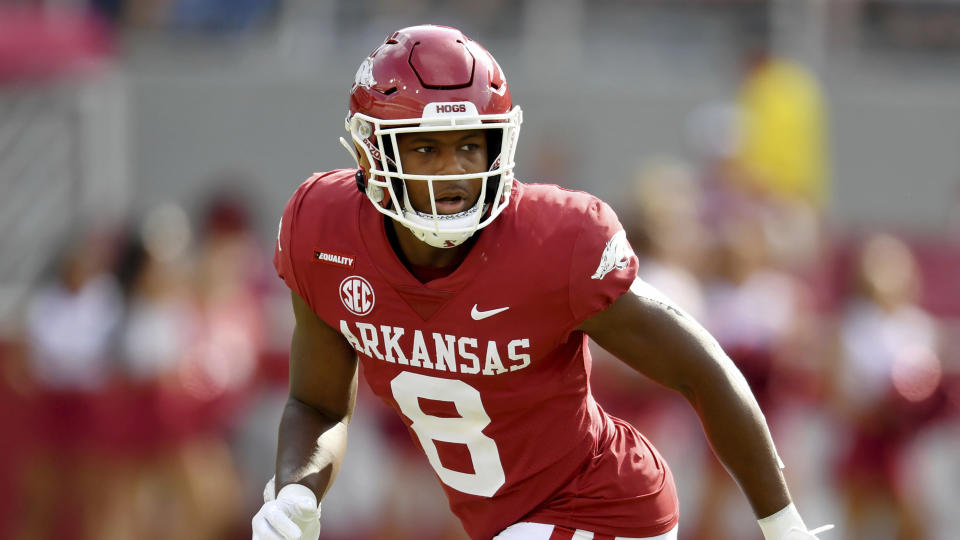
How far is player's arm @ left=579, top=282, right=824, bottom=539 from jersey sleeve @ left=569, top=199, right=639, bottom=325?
34 millimetres

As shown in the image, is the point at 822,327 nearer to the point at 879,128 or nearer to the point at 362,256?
the point at 879,128

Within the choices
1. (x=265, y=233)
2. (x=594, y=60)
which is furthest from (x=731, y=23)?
(x=265, y=233)

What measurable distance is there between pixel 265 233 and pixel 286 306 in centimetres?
147

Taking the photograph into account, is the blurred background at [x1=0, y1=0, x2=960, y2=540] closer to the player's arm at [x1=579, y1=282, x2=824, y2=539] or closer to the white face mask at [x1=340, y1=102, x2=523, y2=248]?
the player's arm at [x1=579, y1=282, x2=824, y2=539]

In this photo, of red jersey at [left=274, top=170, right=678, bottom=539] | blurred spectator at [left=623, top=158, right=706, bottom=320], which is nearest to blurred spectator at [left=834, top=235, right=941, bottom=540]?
blurred spectator at [left=623, top=158, right=706, bottom=320]

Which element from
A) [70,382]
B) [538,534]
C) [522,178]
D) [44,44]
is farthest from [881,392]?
[44,44]

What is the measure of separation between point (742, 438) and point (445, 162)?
3.02 ft

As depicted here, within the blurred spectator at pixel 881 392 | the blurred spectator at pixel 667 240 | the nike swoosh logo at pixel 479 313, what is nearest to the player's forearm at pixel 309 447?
the nike swoosh logo at pixel 479 313

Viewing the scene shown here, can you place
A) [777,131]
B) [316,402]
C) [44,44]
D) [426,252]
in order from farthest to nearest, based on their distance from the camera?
[777,131] < [44,44] < [316,402] < [426,252]

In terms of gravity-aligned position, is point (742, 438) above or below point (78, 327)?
above

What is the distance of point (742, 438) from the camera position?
116 inches

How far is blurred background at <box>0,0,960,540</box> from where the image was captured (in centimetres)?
623

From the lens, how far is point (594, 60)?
876 centimetres

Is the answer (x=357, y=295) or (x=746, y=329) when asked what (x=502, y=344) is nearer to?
(x=357, y=295)
